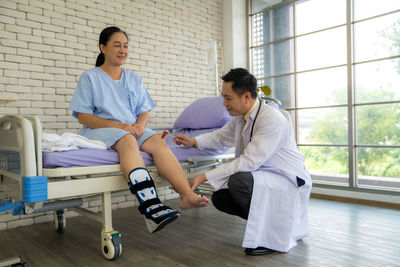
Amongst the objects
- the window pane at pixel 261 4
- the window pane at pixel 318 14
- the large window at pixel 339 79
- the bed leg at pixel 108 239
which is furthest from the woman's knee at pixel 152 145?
the window pane at pixel 261 4

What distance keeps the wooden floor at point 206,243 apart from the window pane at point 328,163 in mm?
654

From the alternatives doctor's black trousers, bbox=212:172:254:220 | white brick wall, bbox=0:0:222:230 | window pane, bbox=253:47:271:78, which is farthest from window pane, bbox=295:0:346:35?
doctor's black trousers, bbox=212:172:254:220

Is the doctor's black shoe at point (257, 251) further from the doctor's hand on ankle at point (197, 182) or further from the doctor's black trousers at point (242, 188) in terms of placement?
the doctor's hand on ankle at point (197, 182)

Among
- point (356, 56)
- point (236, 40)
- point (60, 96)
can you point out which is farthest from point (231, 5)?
point (60, 96)

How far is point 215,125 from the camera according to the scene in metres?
2.66

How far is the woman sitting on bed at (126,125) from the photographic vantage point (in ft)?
5.41

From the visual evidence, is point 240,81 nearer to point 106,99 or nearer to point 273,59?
point 106,99

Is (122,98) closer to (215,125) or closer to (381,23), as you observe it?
(215,125)

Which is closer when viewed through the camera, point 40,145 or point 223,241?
point 40,145

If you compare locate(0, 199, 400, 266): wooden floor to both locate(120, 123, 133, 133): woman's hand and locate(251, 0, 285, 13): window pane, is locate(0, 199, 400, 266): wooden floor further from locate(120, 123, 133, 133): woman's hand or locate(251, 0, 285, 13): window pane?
locate(251, 0, 285, 13): window pane

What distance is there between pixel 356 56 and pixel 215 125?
1.66 meters

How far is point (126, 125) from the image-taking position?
1.99m

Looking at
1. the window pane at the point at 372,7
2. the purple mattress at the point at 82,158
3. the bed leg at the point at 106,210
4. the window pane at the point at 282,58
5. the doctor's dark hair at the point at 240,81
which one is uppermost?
the window pane at the point at 372,7

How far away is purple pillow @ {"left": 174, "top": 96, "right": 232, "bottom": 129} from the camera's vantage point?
8.67ft
